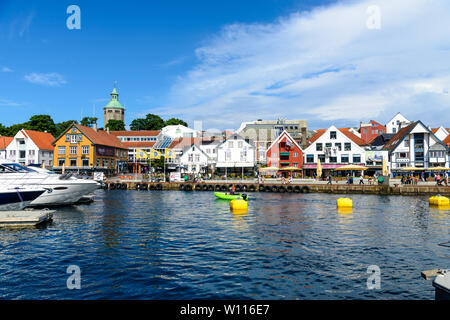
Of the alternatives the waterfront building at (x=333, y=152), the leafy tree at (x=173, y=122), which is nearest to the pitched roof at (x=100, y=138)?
the leafy tree at (x=173, y=122)

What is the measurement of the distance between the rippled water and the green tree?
9942 centimetres

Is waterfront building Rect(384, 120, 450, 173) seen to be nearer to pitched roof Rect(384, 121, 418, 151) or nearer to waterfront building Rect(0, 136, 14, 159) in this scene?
pitched roof Rect(384, 121, 418, 151)

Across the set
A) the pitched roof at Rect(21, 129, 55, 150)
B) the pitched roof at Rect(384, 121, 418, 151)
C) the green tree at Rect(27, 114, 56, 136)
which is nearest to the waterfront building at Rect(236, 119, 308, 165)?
the pitched roof at Rect(384, 121, 418, 151)

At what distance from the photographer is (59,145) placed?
9062 centimetres

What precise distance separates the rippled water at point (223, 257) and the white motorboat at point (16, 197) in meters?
4.18

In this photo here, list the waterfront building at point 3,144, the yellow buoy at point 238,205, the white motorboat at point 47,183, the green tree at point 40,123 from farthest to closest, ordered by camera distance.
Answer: the green tree at point 40,123 < the waterfront building at point 3,144 < the yellow buoy at point 238,205 < the white motorboat at point 47,183

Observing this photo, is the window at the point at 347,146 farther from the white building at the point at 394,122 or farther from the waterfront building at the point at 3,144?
the waterfront building at the point at 3,144

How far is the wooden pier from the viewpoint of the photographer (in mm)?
55438

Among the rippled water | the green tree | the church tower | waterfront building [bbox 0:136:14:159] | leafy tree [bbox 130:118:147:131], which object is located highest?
the church tower

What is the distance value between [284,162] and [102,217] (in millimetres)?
57851

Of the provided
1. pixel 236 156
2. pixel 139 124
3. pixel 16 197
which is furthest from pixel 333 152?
pixel 139 124

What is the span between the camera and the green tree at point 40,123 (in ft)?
369
